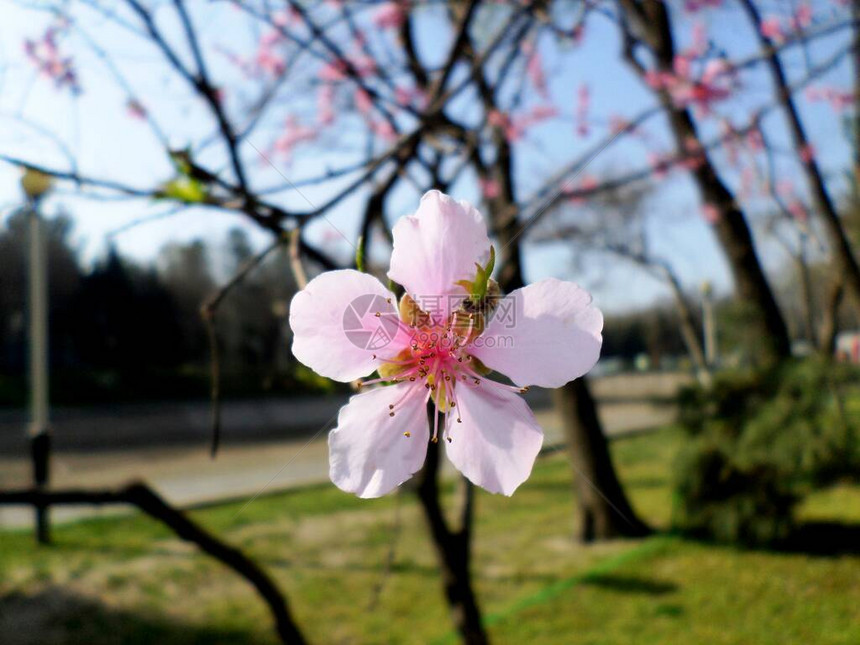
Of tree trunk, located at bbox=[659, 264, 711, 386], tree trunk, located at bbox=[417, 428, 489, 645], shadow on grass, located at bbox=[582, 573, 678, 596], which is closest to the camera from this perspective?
tree trunk, located at bbox=[417, 428, 489, 645]

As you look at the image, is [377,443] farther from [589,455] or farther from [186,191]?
[589,455]

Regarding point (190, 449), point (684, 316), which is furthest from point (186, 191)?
point (190, 449)

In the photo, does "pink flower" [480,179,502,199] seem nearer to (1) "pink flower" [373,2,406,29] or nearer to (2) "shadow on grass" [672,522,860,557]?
(1) "pink flower" [373,2,406,29]

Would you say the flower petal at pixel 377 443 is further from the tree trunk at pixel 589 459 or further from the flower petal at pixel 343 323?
the tree trunk at pixel 589 459

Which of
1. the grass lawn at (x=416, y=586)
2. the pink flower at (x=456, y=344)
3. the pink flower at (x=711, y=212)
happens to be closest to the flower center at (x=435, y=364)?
the pink flower at (x=456, y=344)

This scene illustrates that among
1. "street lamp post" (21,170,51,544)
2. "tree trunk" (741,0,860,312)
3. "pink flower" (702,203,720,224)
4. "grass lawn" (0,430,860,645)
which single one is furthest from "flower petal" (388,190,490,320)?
"pink flower" (702,203,720,224)

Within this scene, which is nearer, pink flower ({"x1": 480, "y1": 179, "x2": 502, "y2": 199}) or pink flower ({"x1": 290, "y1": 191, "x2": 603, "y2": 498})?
pink flower ({"x1": 290, "y1": 191, "x2": 603, "y2": 498})
